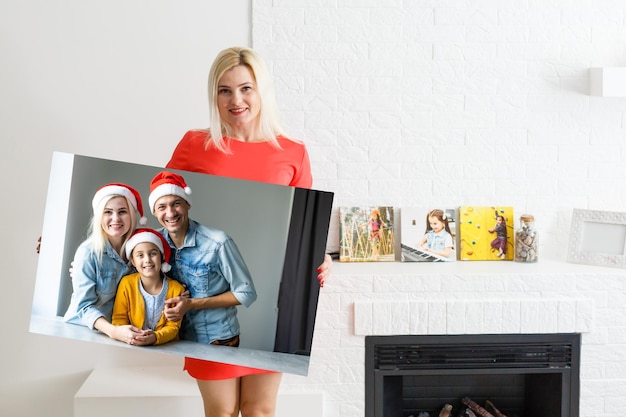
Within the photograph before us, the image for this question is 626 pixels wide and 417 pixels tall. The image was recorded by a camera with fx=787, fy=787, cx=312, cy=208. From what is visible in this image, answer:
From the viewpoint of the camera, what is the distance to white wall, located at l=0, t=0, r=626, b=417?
117 inches

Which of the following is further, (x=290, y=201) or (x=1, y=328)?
(x=1, y=328)

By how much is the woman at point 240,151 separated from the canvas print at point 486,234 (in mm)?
926

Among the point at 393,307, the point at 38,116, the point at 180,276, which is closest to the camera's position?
the point at 180,276

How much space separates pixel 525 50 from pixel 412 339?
1.20 metres

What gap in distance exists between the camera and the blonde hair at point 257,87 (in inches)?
90.1

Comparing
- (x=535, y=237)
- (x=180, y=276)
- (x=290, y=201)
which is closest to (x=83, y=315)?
(x=180, y=276)

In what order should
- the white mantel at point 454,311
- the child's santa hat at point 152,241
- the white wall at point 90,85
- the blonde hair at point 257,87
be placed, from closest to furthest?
the child's santa hat at point 152,241
the blonde hair at point 257,87
the white mantel at point 454,311
the white wall at point 90,85

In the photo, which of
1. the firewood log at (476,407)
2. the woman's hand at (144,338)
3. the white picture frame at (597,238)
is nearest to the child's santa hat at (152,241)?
the woman's hand at (144,338)

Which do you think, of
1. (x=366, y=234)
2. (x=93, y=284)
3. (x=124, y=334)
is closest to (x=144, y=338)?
(x=124, y=334)

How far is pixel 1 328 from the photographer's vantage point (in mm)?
3041

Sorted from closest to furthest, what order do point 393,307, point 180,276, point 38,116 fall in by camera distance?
point 180,276 → point 393,307 → point 38,116

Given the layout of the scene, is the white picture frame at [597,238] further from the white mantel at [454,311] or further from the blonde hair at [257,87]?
the blonde hair at [257,87]

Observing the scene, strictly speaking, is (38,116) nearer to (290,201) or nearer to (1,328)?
(1,328)

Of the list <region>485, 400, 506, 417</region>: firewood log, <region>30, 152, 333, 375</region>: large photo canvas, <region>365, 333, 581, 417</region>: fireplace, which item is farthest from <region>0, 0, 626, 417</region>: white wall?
<region>30, 152, 333, 375</region>: large photo canvas
